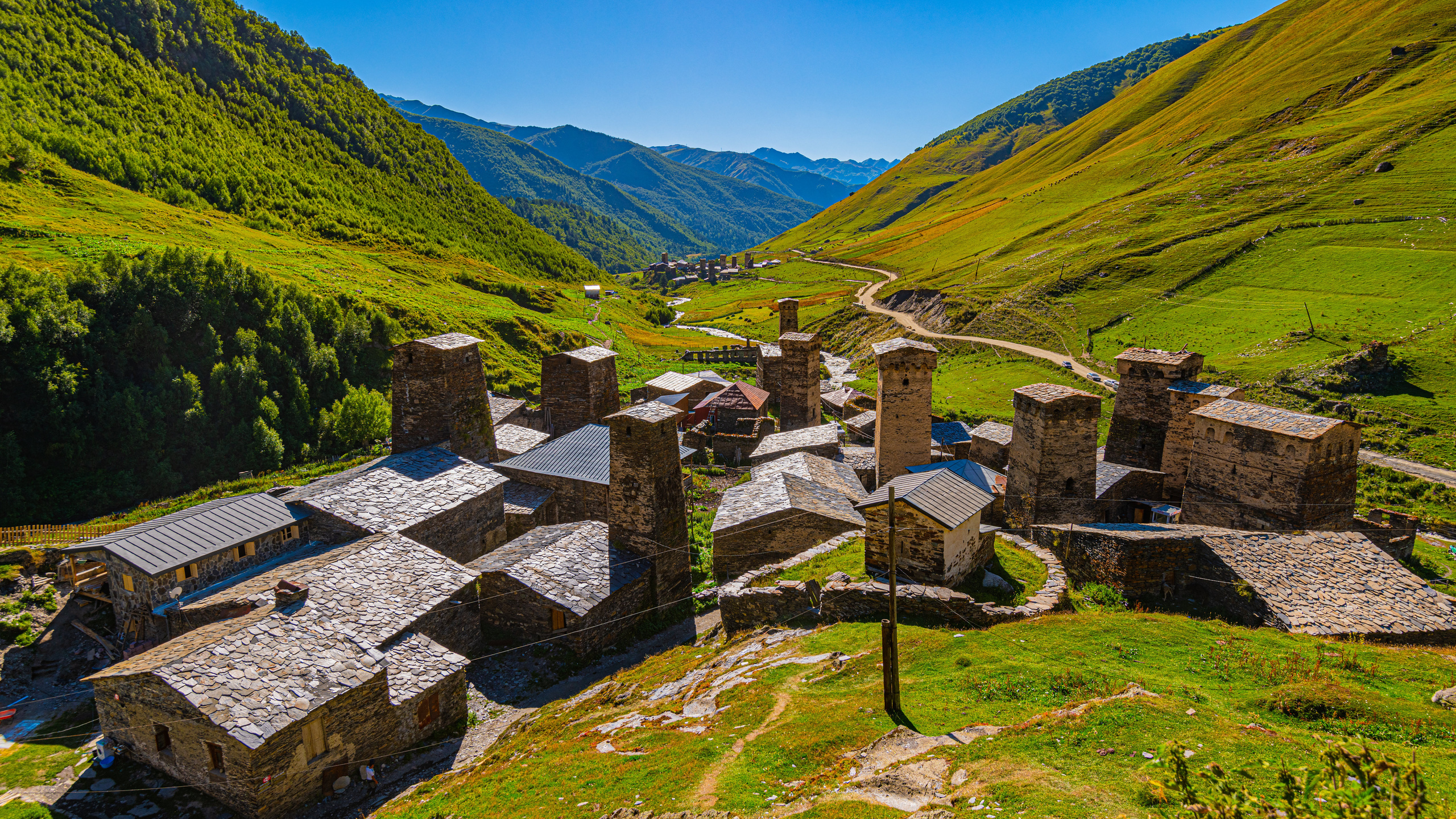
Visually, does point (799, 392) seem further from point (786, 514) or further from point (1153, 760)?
point (1153, 760)

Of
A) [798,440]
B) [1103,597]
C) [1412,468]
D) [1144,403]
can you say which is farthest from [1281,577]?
[1412,468]

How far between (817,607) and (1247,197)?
90.9 m

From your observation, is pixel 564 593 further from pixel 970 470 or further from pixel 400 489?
pixel 970 470

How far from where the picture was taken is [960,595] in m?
16.6

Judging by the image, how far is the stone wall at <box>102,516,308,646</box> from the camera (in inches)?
765

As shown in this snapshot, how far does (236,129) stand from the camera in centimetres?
10181

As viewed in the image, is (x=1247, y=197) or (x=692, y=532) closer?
(x=692, y=532)

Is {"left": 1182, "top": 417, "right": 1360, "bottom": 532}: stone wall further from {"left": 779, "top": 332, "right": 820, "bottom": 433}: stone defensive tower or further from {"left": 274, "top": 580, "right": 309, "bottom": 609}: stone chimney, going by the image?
{"left": 274, "top": 580, "right": 309, "bottom": 609}: stone chimney

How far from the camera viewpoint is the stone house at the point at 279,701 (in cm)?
1432

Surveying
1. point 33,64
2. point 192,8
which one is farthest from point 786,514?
point 192,8

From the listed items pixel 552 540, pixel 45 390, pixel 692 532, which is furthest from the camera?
pixel 45 390

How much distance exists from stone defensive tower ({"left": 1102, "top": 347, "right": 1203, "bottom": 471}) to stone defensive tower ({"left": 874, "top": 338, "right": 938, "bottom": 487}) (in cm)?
1038

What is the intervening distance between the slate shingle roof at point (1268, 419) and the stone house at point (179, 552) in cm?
3416

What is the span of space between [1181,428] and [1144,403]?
3.32 m
